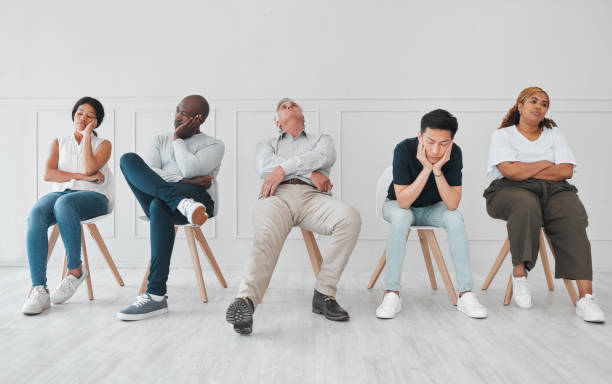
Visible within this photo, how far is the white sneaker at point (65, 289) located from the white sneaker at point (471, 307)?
1.95m

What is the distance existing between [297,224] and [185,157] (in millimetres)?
707

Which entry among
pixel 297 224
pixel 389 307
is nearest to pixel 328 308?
pixel 389 307

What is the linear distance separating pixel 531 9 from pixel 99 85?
10.8 feet

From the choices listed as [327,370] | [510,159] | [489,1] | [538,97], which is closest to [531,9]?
[489,1]

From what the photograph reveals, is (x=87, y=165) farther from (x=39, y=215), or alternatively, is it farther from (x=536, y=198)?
(x=536, y=198)

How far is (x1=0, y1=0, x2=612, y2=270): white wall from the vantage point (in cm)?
330

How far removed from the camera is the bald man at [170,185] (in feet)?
6.84

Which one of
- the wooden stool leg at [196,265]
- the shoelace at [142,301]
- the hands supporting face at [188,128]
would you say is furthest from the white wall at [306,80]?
the shoelace at [142,301]

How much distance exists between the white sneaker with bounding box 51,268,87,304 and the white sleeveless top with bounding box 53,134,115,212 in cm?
45

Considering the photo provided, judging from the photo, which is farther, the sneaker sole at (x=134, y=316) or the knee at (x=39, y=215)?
the knee at (x=39, y=215)

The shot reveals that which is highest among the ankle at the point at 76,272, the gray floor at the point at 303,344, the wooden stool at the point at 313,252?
the wooden stool at the point at 313,252

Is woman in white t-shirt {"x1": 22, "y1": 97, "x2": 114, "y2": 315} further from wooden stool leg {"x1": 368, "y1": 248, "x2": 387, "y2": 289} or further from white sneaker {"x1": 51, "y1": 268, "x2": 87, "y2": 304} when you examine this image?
wooden stool leg {"x1": 368, "y1": 248, "x2": 387, "y2": 289}

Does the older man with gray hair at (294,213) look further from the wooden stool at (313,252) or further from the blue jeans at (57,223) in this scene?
the blue jeans at (57,223)

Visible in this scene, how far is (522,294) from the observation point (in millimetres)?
2264
